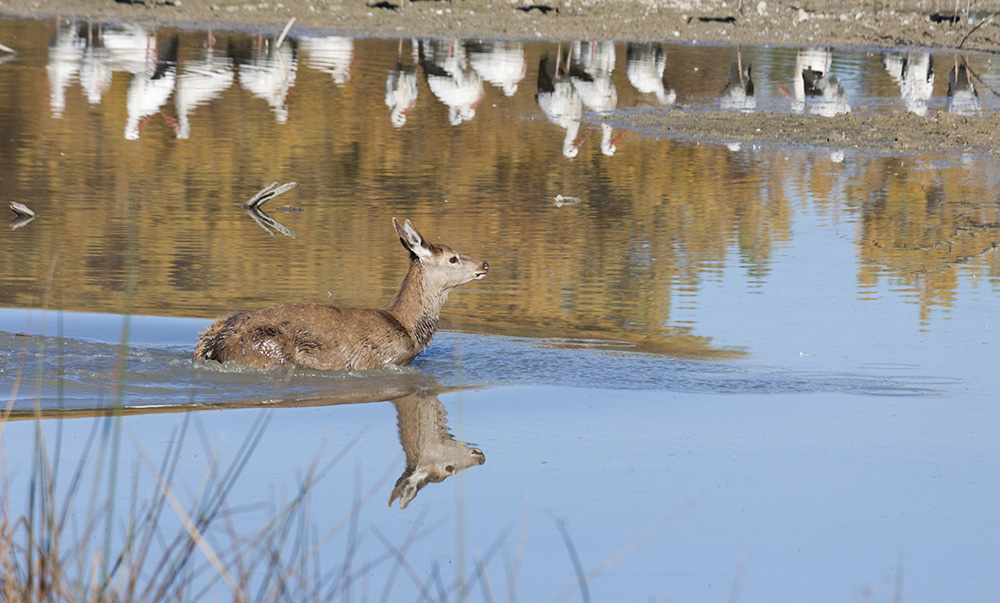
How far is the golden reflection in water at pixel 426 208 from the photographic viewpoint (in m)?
11.9

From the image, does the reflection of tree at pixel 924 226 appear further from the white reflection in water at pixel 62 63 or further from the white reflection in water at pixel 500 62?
the white reflection in water at pixel 62 63

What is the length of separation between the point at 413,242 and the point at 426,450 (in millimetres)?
3151

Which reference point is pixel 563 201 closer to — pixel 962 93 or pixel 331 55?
pixel 962 93

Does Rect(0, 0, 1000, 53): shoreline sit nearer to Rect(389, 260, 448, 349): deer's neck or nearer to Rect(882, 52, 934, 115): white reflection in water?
Rect(882, 52, 934, 115): white reflection in water

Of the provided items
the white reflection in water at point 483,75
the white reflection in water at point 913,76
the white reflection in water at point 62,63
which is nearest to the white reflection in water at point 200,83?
the white reflection in water at point 483,75

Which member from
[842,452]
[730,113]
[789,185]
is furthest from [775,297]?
[730,113]

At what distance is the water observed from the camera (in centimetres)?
632

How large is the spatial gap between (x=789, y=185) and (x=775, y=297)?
6158 millimetres

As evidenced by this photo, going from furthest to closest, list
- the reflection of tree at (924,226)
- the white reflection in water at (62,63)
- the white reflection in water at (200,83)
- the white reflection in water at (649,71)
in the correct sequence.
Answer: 1. the white reflection in water at (649,71)
2. the white reflection in water at (62,63)
3. the white reflection in water at (200,83)
4. the reflection of tree at (924,226)

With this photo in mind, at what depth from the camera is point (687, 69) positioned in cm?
3003

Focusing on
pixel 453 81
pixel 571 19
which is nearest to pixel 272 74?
pixel 453 81

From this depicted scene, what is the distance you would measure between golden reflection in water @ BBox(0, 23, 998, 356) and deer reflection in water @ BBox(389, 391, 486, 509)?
6.63 feet

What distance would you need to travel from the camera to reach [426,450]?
763cm

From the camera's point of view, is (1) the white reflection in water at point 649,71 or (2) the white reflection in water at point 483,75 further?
(1) the white reflection in water at point 649,71
